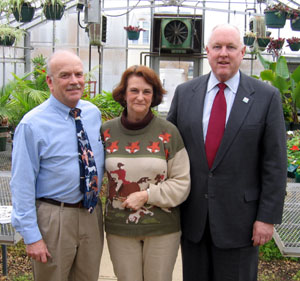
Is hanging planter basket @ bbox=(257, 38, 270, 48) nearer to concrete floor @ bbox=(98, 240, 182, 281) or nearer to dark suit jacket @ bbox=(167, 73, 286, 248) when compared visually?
concrete floor @ bbox=(98, 240, 182, 281)

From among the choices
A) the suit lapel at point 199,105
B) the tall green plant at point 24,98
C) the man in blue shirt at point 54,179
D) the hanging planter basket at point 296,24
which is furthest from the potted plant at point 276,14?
the man in blue shirt at point 54,179

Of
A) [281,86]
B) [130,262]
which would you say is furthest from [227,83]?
[281,86]

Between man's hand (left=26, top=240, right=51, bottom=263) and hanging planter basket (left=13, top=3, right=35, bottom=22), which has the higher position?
hanging planter basket (left=13, top=3, right=35, bottom=22)

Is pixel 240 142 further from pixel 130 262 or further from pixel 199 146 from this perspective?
pixel 130 262

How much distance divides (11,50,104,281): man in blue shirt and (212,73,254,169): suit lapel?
0.62 meters

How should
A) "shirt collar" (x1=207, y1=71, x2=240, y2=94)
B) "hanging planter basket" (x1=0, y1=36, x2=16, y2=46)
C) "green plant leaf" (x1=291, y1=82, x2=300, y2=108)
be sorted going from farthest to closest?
1. "hanging planter basket" (x1=0, y1=36, x2=16, y2=46)
2. "green plant leaf" (x1=291, y1=82, x2=300, y2=108)
3. "shirt collar" (x1=207, y1=71, x2=240, y2=94)

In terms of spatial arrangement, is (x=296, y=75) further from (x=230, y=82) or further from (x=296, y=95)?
(x=230, y=82)

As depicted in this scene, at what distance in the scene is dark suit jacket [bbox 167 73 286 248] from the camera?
6.89 feet

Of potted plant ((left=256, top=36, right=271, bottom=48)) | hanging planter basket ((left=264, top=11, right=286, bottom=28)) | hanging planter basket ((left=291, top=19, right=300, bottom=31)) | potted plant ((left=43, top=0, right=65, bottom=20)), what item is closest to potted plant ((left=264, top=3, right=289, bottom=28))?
hanging planter basket ((left=264, top=11, right=286, bottom=28))

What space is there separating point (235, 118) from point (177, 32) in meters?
9.13

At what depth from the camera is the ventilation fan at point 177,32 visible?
35.6 feet

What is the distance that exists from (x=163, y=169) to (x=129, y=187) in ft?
0.63

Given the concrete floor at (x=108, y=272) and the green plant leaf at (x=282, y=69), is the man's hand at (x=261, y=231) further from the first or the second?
the green plant leaf at (x=282, y=69)

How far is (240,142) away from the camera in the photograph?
82.9 inches
